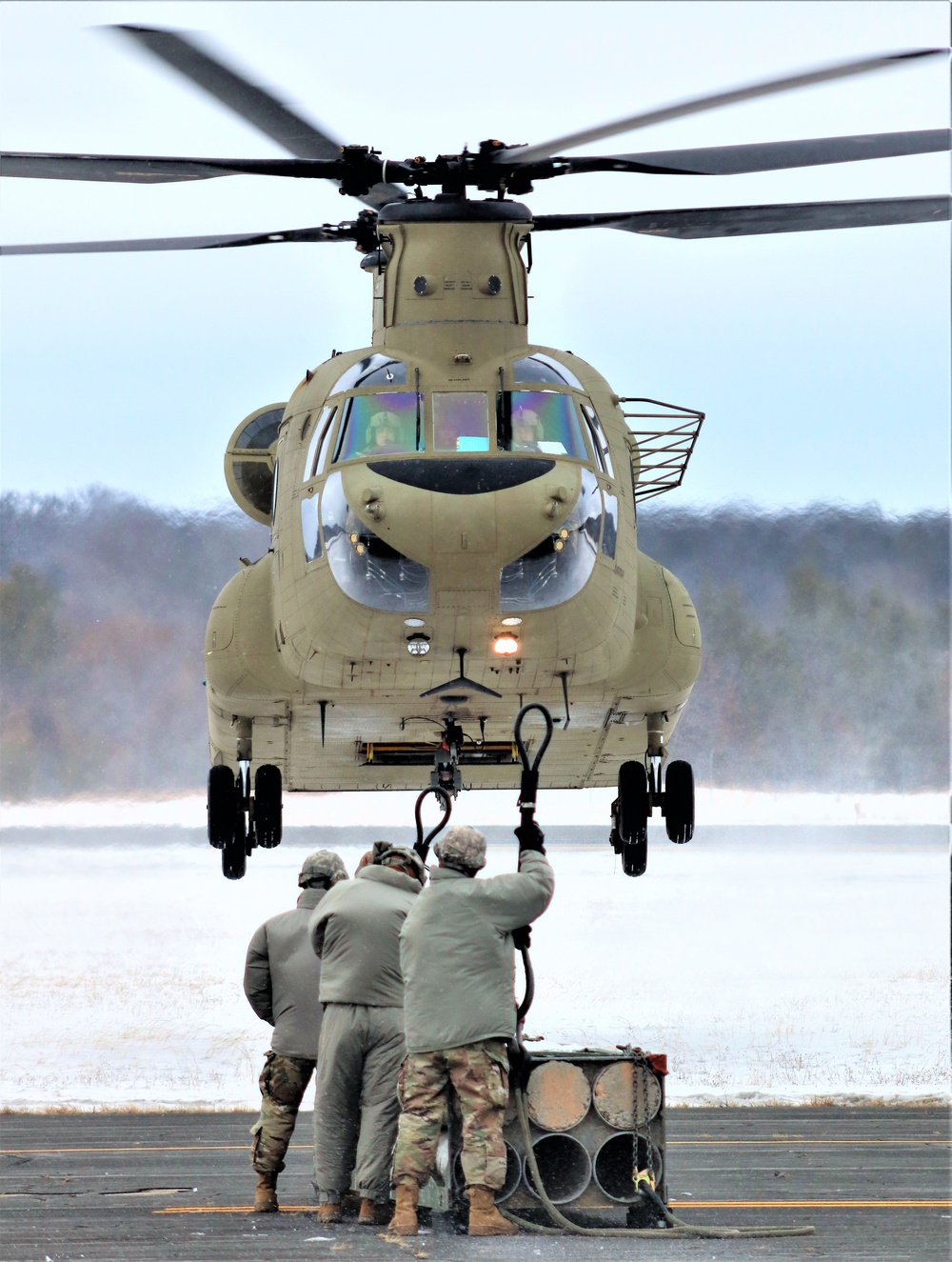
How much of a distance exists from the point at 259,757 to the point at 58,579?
12356 millimetres

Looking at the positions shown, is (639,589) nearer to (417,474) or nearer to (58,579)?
(417,474)

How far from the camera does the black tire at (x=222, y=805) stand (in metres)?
14.1

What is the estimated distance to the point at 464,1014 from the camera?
21.9 feet

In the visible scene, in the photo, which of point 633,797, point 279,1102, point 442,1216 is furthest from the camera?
point 633,797

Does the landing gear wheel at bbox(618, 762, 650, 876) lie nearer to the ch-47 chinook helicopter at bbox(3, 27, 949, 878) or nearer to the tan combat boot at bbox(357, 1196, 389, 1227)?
the ch-47 chinook helicopter at bbox(3, 27, 949, 878)

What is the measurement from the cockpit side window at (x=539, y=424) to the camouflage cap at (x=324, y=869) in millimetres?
3615

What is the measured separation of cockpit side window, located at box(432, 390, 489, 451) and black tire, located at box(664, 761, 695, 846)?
14.5ft

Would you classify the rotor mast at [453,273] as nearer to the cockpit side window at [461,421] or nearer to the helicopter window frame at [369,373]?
the helicopter window frame at [369,373]

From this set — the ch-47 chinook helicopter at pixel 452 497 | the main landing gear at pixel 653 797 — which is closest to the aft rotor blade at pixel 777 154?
the ch-47 chinook helicopter at pixel 452 497

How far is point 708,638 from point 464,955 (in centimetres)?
1970

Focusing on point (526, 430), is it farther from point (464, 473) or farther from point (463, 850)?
point (463, 850)

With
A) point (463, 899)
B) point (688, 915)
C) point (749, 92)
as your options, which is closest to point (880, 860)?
point (688, 915)

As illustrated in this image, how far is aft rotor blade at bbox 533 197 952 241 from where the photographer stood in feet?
39.8

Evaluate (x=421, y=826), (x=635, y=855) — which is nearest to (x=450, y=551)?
(x=421, y=826)
